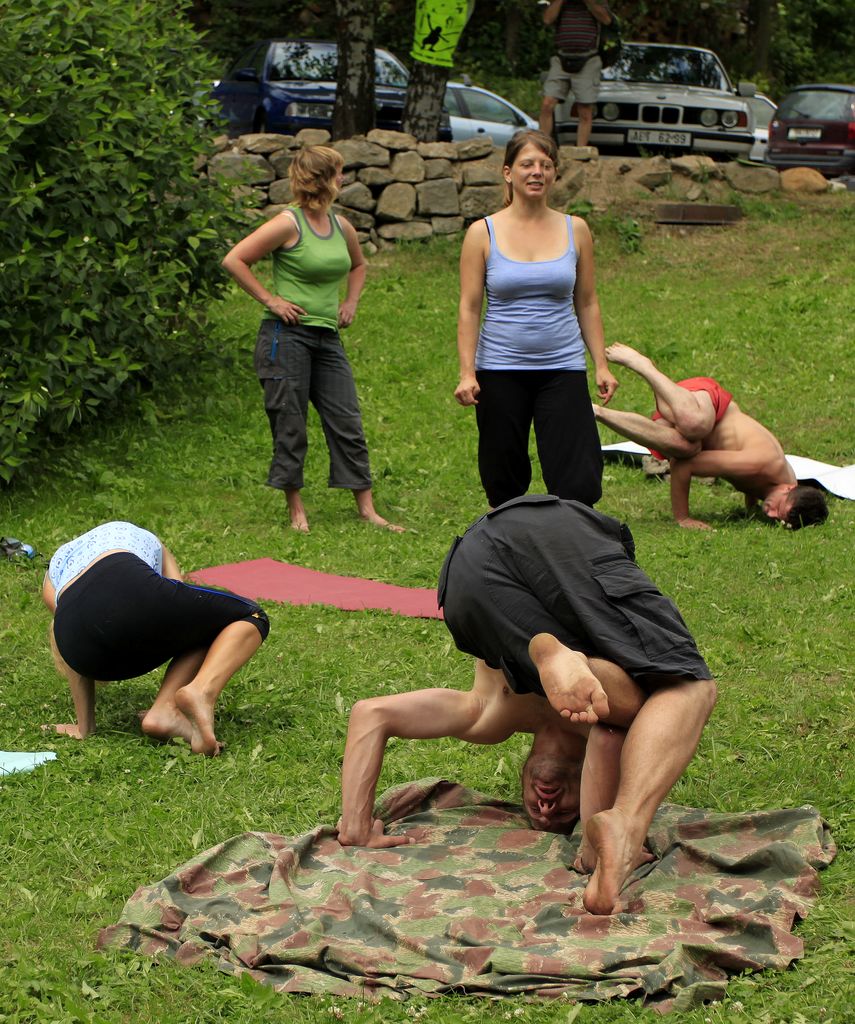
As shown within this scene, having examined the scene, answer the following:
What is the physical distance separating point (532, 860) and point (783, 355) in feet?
26.3

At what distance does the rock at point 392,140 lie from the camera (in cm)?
A: 1395

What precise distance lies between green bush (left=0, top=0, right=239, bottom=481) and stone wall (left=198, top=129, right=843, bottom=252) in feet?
13.9

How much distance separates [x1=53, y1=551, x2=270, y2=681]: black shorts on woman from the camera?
4500 millimetres

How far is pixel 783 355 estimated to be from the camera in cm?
1112

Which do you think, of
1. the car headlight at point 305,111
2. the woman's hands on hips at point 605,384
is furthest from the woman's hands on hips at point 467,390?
the car headlight at point 305,111

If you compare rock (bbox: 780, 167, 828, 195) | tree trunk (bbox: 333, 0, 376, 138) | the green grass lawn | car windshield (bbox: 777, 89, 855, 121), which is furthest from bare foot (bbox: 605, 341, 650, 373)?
car windshield (bbox: 777, 89, 855, 121)

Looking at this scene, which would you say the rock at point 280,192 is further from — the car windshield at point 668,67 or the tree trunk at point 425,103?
the car windshield at point 668,67

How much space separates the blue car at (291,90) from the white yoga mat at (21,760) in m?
12.9

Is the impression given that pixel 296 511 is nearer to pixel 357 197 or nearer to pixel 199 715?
pixel 199 715

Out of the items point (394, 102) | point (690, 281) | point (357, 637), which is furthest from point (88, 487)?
point (394, 102)

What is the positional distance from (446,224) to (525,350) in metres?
8.28

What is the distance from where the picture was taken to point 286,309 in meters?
7.43

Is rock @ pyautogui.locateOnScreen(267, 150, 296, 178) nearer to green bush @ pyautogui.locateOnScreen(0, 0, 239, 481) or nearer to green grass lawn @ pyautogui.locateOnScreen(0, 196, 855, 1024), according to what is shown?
green grass lawn @ pyautogui.locateOnScreen(0, 196, 855, 1024)

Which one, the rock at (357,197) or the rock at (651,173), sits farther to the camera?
the rock at (651,173)
